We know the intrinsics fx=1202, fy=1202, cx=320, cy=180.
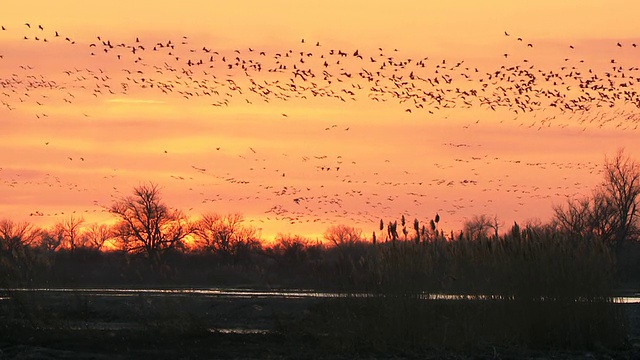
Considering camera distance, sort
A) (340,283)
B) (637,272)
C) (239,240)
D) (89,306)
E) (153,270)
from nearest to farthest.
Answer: (340,283) → (89,306) → (637,272) → (153,270) → (239,240)

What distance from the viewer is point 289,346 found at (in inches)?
1096

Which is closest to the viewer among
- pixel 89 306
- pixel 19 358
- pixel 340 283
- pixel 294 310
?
pixel 19 358

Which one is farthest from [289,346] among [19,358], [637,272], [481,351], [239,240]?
[239,240]

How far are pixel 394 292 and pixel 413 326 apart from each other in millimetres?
878

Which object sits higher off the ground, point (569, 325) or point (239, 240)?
point (239, 240)

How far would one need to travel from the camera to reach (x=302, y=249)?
296 ft

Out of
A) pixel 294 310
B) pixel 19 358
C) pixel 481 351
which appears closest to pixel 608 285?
pixel 481 351

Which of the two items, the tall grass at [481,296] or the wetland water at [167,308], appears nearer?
the tall grass at [481,296]

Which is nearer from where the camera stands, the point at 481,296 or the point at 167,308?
the point at 481,296

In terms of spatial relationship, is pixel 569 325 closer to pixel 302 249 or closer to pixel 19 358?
pixel 19 358

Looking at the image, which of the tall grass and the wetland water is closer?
the tall grass

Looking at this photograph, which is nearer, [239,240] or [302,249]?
[302,249]

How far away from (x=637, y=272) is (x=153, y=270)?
35.7 meters

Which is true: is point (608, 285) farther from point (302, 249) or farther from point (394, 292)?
point (302, 249)
